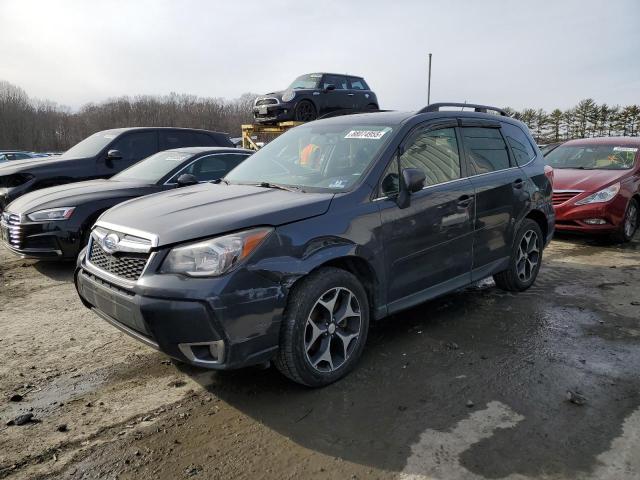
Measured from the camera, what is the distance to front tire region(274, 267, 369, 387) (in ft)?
9.34

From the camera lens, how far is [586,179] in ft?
25.6

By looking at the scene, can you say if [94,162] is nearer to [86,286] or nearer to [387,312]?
[86,286]

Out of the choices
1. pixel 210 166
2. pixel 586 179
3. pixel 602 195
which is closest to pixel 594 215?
pixel 602 195

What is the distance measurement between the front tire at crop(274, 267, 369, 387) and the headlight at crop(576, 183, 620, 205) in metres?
5.82

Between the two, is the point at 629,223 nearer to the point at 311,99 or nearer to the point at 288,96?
the point at 311,99

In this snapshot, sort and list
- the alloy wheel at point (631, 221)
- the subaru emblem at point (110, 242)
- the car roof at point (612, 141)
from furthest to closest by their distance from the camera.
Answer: the car roof at point (612, 141)
the alloy wheel at point (631, 221)
the subaru emblem at point (110, 242)

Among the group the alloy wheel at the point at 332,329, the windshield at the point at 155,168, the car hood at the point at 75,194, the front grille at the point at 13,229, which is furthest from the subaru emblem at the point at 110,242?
the windshield at the point at 155,168

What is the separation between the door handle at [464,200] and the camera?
3971 mm

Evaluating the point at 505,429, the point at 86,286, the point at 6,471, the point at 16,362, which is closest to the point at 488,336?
the point at 505,429

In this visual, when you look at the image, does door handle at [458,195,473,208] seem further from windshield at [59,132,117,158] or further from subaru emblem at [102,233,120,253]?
windshield at [59,132,117,158]

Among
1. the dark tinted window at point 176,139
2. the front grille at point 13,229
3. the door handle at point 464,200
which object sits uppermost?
the dark tinted window at point 176,139

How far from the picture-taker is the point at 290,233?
9.38 feet

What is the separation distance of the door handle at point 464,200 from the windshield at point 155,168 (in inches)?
164

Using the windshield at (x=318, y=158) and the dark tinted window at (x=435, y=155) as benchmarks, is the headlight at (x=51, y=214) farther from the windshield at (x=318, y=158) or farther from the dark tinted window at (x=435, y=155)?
the dark tinted window at (x=435, y=155)
